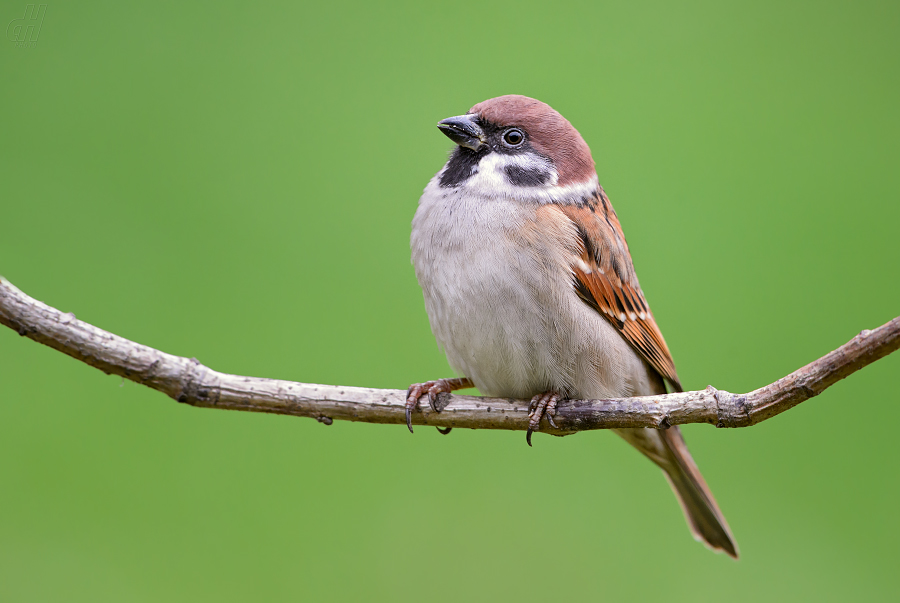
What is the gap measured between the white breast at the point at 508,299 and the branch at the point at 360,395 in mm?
Result: 137

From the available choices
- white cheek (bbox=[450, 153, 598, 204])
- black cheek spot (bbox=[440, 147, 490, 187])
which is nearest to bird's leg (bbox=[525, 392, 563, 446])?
white cheek (bbox=[450, 153, 598, 204])

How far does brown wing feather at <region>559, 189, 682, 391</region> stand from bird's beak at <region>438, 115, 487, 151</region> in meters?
0.38

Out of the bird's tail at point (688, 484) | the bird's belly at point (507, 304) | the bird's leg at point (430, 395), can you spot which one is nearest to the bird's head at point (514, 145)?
the bird's belly at point (507, 304)

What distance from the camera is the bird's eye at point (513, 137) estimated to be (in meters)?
2.63

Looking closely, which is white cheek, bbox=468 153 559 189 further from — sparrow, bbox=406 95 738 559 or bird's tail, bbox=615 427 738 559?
bird's tail, bbox=615 427 738 559

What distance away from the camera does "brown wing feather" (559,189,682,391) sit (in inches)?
104

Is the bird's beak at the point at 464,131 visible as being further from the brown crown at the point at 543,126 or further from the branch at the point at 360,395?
the branch at the point at 360,395

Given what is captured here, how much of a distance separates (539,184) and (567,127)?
231 mm

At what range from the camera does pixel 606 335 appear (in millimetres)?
2693

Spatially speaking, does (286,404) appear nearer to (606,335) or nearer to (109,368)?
(109,368)

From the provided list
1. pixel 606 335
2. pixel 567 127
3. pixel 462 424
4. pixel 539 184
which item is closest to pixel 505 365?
pixel 462 424

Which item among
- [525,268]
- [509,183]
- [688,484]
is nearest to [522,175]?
[509,183]

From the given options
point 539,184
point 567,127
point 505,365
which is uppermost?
point 567,127

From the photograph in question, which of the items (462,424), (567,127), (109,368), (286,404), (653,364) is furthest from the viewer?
(653,364)
